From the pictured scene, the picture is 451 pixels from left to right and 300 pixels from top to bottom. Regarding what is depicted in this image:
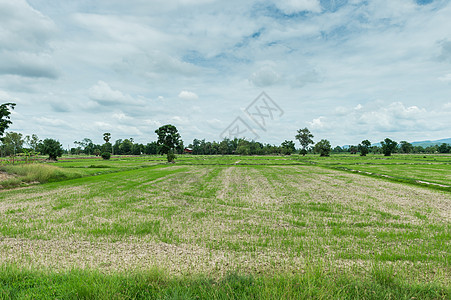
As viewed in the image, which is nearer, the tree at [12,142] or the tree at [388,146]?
the tree at [12,142]

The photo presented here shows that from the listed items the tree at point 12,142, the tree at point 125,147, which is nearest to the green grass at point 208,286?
the tree at point 12,142

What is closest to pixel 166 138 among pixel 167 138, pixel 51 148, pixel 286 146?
pixel 167 138

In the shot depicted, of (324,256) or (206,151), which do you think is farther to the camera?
(206,151)

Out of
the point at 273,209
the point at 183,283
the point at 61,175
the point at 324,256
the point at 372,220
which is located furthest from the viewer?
the point at 61,175

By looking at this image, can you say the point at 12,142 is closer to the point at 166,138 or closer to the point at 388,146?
the point at 166,138

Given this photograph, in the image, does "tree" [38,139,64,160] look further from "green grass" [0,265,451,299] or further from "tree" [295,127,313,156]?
"tree" [295,127,313,156]

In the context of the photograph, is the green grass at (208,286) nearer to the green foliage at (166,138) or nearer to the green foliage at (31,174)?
the green foliage at (31,174)

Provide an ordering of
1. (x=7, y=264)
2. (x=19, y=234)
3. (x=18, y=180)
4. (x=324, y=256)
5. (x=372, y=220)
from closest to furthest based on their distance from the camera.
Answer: (x=7, y=264) → (x=324, y=256) → (x=19, y=234) → (x=372, y=220) → (x=18, y=180)

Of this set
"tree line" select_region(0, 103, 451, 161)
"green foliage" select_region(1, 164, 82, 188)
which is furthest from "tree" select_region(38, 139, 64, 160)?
"green foliage" select_region(1, 164, 82, 188)

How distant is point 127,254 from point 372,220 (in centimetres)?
1037

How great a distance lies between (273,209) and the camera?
12812mm

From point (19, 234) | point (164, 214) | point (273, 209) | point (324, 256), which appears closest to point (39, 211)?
point (19, 234)

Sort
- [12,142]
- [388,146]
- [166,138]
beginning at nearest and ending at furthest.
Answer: [166,138]
[12,142]
[388,146]

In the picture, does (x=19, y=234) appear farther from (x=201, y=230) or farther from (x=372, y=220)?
(x=372, y=220)
